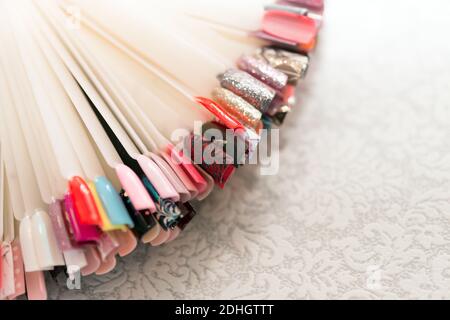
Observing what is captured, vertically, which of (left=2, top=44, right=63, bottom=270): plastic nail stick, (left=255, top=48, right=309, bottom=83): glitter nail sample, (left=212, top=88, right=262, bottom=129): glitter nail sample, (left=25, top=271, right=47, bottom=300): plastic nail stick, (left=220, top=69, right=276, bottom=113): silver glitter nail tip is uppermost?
(left=255, top=48, right=309, bottom=83): glitter nail sample

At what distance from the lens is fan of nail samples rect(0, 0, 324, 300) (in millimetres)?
A: 714

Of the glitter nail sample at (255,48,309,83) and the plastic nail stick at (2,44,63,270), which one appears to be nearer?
the plastic nail stick at (2,44,63,270)

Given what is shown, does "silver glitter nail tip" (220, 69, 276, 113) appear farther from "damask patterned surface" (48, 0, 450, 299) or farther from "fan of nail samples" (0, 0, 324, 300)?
"damask patterned surface" (48, 0, 450, 299)

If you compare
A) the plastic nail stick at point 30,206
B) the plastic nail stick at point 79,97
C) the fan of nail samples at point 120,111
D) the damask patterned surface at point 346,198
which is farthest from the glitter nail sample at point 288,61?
the plastic nail stick at point 30,206

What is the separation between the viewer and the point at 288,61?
2.80 ft

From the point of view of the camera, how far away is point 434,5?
0.97m

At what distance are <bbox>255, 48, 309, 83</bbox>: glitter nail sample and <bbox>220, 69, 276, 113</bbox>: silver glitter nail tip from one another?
0.18 ft

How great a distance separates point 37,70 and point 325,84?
0.56 meters

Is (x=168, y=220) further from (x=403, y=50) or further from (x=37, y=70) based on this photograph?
(x=403, y=50)

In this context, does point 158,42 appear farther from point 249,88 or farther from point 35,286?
point 35,286

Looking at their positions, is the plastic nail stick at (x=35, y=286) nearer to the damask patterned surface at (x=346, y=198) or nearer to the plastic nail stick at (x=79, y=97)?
the damask patterned surface at (x=346, y=198)

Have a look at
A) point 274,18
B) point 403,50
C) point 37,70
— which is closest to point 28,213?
point 37,70

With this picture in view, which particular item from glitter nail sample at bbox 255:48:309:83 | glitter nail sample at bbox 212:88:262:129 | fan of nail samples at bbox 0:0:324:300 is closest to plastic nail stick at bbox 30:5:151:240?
fan of nail samples at bbox 0:0:324:300

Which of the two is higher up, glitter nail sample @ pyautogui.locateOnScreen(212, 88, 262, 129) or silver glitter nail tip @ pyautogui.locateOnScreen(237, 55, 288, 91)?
silver glitter nail tip @ pyautogui.locateOnScreen(237, 55, 288, 91)
